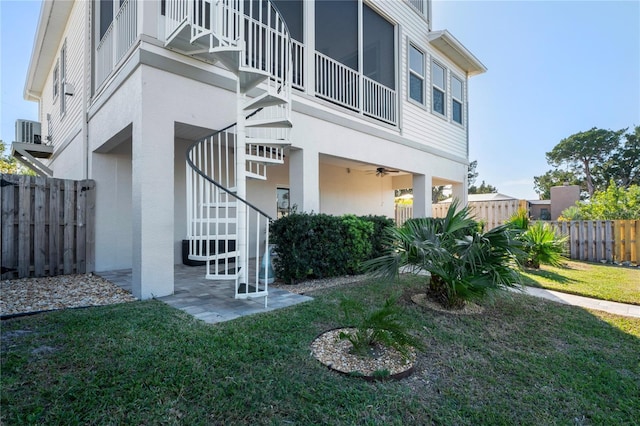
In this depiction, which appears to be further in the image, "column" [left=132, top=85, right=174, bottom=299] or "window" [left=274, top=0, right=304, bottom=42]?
"window" [left=274, top=0, right=304, bottom=42]

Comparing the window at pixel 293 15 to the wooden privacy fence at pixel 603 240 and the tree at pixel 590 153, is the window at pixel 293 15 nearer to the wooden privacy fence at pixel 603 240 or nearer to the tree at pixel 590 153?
the wooden privacy fence at pixel 603 240

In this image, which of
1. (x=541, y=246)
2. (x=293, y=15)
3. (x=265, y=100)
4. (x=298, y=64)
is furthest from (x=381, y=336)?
(x=541, y=246)

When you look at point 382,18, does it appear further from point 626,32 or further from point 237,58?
point 626,32

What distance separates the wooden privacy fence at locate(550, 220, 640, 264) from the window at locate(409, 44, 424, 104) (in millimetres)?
5140

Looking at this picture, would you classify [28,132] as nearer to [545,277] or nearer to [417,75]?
[417,75]

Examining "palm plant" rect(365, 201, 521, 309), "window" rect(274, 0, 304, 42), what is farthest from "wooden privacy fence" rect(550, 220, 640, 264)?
"window" rect(274, 0, 304, 42)

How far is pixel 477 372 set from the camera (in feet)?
8.10

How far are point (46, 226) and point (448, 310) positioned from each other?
21.9 ft

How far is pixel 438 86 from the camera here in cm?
988

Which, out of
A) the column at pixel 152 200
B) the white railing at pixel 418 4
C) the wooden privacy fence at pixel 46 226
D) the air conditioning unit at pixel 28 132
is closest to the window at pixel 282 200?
the wooden privacy fence at pixel 46 226

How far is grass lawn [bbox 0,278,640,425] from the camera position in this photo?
1.83m

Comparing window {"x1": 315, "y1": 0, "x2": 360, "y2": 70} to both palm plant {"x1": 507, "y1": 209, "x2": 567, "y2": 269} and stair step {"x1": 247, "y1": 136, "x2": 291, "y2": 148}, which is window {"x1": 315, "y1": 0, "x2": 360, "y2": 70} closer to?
stair step {"x1": 247, "y1": 136, "x2": 291, "y2": 148}

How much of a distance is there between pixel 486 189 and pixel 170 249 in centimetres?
4413

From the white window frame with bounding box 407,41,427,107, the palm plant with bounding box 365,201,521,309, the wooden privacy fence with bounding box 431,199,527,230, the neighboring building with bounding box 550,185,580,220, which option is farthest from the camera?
the neighboring building with bounding box 550,185,580,220
